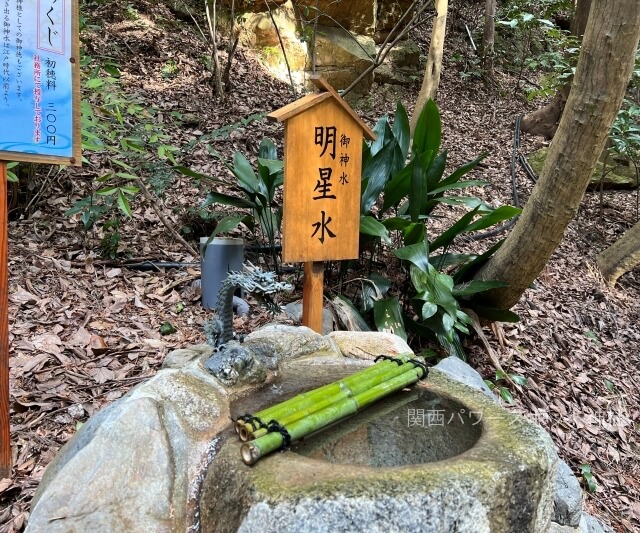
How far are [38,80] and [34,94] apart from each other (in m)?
0.05

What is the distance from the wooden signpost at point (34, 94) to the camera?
1.95 m

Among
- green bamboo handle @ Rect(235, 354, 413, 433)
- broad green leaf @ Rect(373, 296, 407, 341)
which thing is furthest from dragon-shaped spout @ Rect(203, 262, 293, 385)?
broad green leaf @ Rect(373, 296, 407, 341)

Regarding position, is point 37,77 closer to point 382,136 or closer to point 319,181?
point 319,181

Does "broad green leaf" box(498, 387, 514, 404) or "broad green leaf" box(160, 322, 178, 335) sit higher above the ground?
"broad green leaf" box(160, 322, 178, 335)

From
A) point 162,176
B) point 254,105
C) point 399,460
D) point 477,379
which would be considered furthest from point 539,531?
point 254,105

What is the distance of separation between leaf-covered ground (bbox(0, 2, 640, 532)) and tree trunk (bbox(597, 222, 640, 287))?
0.41ft

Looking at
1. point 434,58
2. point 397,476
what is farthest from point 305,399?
point 434,58

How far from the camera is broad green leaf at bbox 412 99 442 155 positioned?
Result: 3.77m

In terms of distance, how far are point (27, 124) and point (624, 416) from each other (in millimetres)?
4000

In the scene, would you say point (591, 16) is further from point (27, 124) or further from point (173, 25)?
point (173, 25)

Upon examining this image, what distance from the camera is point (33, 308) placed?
3.24 metres

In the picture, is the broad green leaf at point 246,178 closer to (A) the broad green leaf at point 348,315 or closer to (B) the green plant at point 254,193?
(B) the green plant at point 254,193

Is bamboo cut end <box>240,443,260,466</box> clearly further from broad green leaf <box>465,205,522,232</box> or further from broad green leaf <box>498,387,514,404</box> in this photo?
broad green leaf <box>465,205,522,232</box>

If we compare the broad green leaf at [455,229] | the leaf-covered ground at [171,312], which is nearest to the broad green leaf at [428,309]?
the broad green leaf at [455,229]
